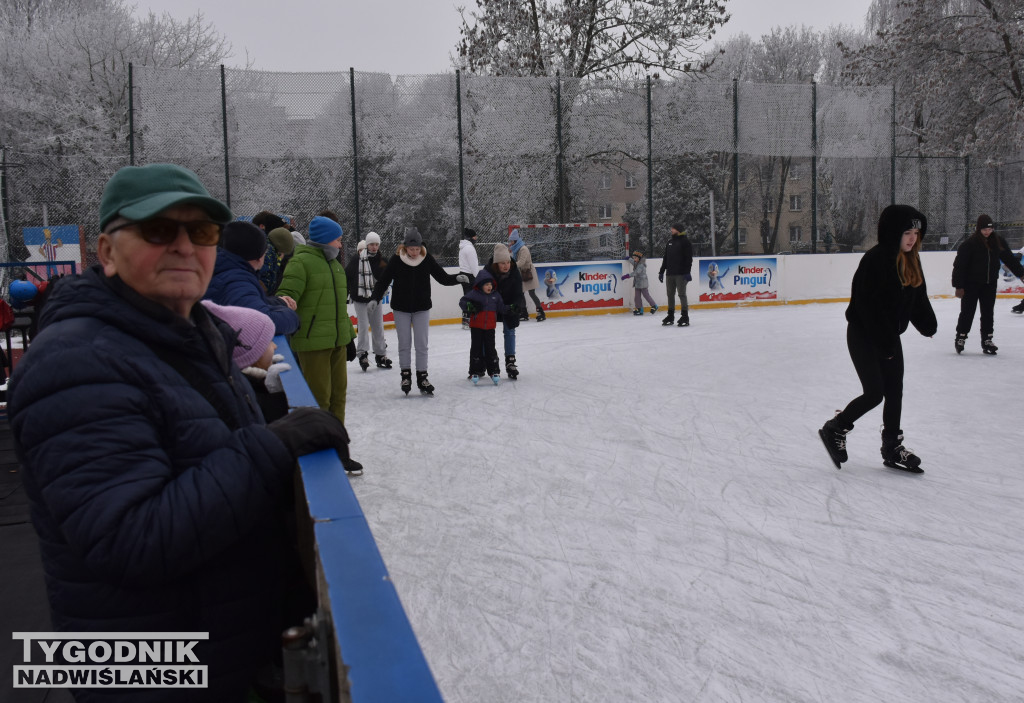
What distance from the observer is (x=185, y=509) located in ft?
3.97

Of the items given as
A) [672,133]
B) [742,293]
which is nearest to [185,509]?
[742,293]

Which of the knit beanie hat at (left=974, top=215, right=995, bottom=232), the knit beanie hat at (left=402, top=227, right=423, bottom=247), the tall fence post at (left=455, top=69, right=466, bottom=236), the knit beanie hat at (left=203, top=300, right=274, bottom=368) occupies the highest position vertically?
the tall fence post at (left=455, top=69, right=466, bottom=236)

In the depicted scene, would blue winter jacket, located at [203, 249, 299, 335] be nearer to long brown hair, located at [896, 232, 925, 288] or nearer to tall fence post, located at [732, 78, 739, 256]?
long brown hair, located at [896, 232, 925, 288]

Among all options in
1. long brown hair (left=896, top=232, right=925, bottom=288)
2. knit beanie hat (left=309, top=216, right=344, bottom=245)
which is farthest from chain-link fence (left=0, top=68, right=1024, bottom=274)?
long brown hair (left=896, top=232, right=925, bottom=288)

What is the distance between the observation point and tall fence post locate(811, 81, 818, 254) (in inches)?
768

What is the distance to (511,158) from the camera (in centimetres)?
1806

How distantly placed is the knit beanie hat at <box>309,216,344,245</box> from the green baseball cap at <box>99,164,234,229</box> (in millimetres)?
4371

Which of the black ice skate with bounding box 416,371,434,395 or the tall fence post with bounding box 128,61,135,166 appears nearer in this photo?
the black ice skate with bounding box 416,371,434,395

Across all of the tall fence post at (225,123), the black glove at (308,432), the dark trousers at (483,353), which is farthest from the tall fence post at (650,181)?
the black glove at (308,432)

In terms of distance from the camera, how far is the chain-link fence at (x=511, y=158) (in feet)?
50.8

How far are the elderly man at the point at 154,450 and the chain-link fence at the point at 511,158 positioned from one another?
533 inches

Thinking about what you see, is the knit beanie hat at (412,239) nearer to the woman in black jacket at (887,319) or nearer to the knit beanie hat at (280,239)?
the knit beanie hat at (280,239)

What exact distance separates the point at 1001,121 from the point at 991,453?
89.9 ft

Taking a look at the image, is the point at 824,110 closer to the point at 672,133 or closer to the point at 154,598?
the point at 672,133
